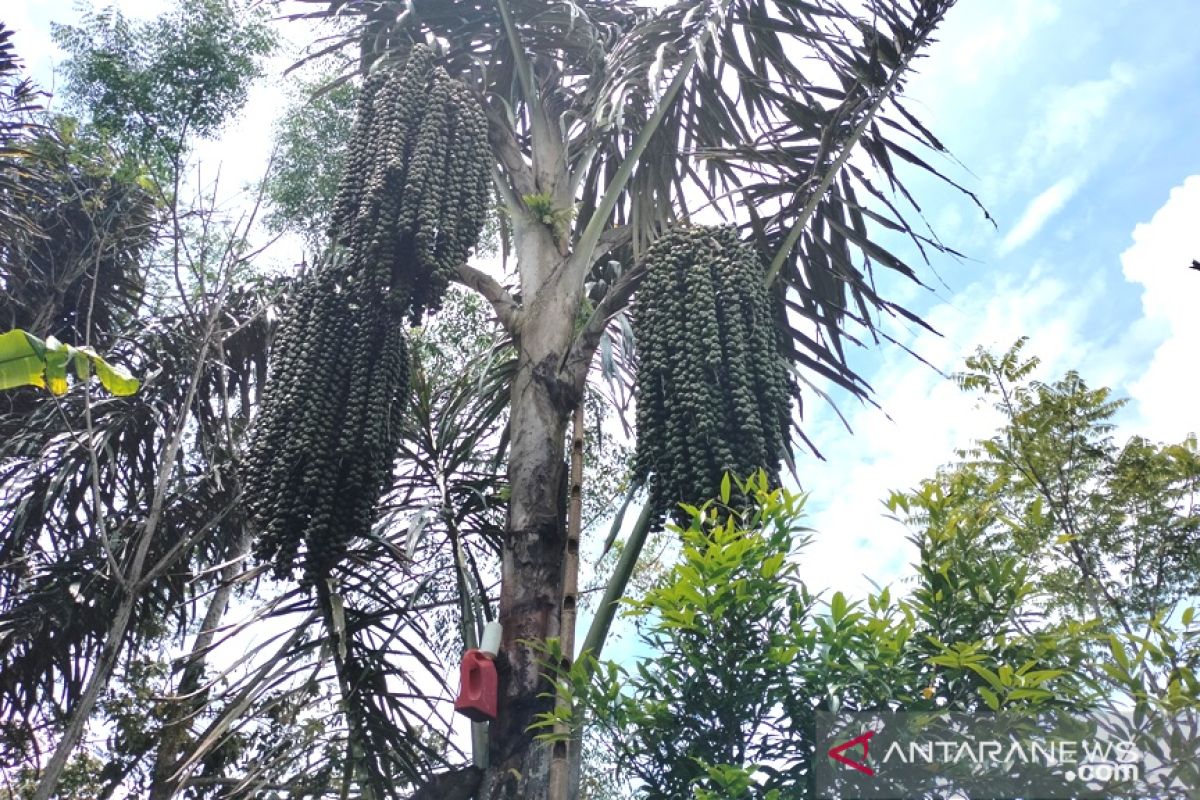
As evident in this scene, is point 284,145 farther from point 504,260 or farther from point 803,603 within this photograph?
point 803,603

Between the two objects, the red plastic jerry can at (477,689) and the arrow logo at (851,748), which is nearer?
the arrow logo at (851,748)

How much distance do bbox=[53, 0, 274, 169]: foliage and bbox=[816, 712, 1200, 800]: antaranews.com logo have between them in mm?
7638

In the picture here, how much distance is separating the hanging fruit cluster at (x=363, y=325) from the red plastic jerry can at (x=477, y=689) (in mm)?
815

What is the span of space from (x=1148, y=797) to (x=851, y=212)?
352cm

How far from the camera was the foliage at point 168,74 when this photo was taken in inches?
348

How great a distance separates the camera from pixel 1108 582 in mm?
10336

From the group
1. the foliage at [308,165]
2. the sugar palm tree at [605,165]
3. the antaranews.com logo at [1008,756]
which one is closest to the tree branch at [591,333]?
the sugar palm tree at [605,165]

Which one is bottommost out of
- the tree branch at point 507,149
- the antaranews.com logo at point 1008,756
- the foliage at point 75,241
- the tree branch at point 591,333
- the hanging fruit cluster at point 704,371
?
the antaranews.com logo at point 1008,756

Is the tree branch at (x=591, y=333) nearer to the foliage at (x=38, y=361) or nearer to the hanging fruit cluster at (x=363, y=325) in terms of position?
the hanging fruit cluster at (x=363, y=325)

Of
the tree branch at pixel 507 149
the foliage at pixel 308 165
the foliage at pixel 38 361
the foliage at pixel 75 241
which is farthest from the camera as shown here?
the foliage at pixel 308 165

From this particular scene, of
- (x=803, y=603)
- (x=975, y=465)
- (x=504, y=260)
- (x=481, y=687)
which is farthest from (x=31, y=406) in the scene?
(x=975, y=465)

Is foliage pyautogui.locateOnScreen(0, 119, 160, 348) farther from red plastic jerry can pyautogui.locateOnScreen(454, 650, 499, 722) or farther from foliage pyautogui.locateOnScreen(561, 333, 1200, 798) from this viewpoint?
foliage pyautogui.locateOnScreen(561, 333, 1200, 798)

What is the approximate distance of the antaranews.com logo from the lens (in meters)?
2.48

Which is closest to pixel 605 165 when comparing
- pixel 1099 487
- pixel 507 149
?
pixel 507 149
